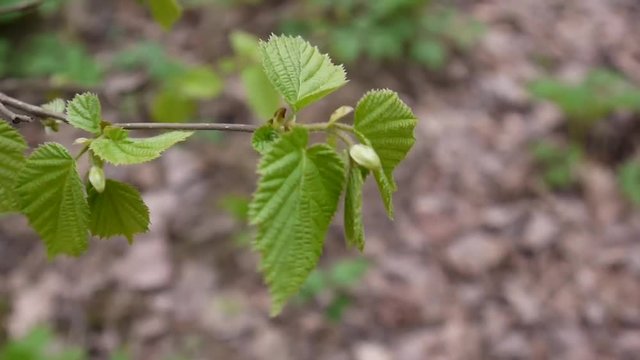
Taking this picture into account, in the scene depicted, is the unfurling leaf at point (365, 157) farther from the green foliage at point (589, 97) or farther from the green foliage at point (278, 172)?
the green foliage at point (589, 97)

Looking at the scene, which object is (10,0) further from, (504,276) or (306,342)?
(504,276)

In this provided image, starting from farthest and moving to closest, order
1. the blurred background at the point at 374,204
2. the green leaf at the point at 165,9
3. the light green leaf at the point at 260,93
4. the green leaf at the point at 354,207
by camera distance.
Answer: the blurred background at the point at 374,204, the light green leaf at the point at 260,93, the green leaf at the point at 165,9, the green leaf at the point at 354,207

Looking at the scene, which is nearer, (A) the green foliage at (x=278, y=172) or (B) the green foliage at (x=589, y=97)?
(A) the green foliage at (x=278, y=172)

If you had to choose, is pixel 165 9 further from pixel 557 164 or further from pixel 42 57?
pixel 557 164

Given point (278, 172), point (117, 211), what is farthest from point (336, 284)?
point (278, 172)

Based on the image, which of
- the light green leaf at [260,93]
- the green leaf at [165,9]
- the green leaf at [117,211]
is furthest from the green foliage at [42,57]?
the green leaf at [117,211]

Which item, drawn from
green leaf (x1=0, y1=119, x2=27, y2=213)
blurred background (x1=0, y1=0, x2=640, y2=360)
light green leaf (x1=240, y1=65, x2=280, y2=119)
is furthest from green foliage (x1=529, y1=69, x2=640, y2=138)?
green leaf (x1=0, y1=119, x2=27, y2=213)

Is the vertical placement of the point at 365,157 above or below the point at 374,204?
below

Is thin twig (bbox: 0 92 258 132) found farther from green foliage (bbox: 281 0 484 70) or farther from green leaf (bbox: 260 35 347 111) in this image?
green foliage (bbox: 281 0 484 70)
